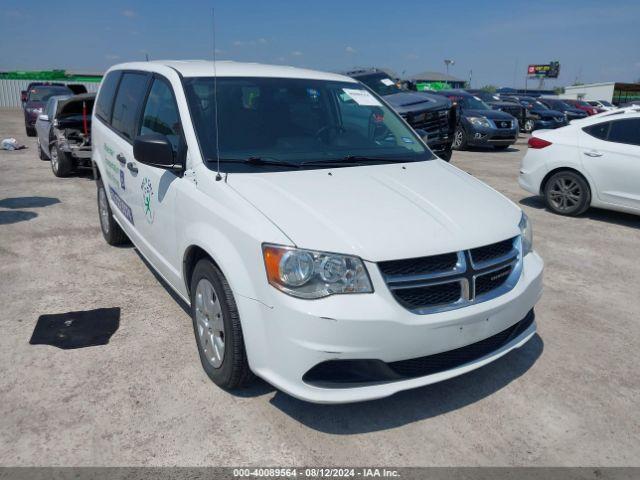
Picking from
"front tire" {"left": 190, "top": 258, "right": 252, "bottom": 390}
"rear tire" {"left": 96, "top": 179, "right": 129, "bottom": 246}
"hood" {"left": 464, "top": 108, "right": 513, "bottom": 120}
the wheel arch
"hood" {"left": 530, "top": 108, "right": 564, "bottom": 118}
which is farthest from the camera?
"hood" {"left": 530, "top": 108, "right": 564, "bottom": 118}

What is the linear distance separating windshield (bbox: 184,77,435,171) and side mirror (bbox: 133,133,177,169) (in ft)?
0.69

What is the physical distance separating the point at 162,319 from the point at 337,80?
2.37 m

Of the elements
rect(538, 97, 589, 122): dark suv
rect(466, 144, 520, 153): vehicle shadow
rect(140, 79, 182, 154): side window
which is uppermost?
rect(140, 79, 182, 154): side window

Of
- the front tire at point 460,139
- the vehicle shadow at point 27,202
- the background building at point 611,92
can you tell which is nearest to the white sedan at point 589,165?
the front tire at point 460,139

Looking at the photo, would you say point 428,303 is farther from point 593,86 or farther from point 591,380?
point 593,86

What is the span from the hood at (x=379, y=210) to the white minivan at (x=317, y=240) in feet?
0.04

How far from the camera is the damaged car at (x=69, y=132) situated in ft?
31.1

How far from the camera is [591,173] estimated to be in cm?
706

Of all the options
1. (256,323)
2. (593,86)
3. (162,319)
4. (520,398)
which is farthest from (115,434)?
(593,86)

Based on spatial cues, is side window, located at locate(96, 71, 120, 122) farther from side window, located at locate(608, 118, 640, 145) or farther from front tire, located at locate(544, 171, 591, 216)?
side window, located at locate(608, 118, 640, 145)

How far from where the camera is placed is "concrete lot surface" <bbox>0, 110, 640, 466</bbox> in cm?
265

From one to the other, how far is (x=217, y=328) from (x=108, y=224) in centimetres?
321

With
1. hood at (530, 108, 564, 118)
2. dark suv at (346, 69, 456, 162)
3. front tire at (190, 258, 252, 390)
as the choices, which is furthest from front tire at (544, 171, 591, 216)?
hood at (530, 108, 564, 118)

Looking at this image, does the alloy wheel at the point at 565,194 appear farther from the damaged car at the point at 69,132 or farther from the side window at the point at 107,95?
the damaged car at the point at 69,132
